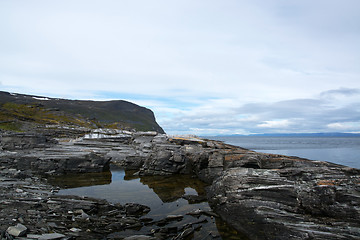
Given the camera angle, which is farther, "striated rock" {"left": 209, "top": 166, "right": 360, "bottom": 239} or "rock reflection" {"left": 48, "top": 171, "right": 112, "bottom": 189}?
"rock reflection" {"left": 48, "top": 171, "right": 112, "bottom": 189}

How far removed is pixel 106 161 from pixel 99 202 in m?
17.4

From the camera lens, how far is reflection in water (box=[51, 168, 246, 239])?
51.9 feet

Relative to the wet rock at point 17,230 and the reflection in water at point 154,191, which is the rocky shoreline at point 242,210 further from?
the reflection in water at point 154,191

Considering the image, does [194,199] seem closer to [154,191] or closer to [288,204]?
[154,191]

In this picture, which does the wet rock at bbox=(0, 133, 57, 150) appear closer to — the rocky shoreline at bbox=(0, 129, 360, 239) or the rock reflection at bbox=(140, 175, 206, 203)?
the rocky shoreline at bbox=(0, 129, 360, 239)

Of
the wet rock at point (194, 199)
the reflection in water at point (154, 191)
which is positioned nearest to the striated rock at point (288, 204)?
the reflection in water at point (154, 191)

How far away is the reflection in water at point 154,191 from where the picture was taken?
1580cm

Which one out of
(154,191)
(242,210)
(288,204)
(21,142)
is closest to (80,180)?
(154,191)

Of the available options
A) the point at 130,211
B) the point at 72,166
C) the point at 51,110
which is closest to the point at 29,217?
the point at 130,211

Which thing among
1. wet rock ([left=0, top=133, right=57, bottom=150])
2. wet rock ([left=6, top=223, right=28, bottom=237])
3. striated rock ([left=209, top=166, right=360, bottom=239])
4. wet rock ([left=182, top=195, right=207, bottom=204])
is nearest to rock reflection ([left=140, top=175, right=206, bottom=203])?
wet rock ([left=182, top=195, right=207, bottom=204])

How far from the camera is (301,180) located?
18641mm

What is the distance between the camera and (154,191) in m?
24.7

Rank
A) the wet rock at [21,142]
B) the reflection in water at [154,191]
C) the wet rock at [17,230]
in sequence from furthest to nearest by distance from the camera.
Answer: the wet rock at [21,142]
the reflection in water at [154,191]
the wet rock at [17,230]

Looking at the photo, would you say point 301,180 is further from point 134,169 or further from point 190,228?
point 134,169
